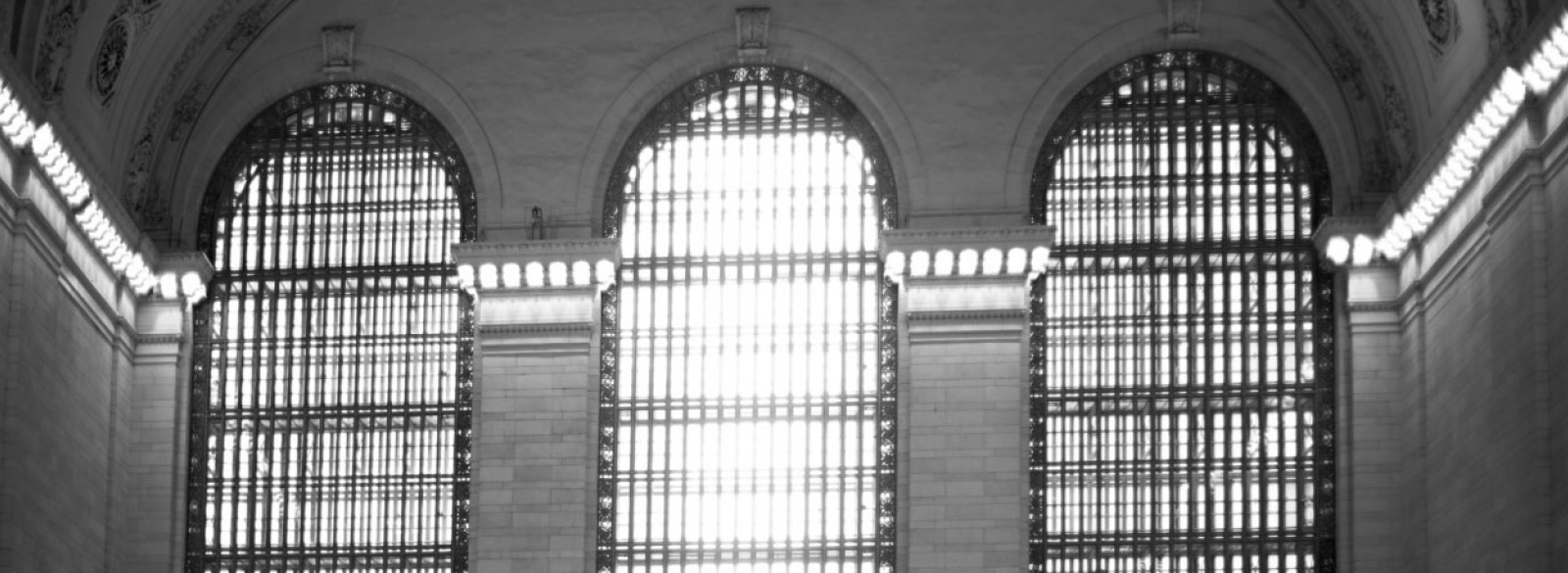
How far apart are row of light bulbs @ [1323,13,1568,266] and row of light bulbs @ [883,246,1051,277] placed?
4624 mm

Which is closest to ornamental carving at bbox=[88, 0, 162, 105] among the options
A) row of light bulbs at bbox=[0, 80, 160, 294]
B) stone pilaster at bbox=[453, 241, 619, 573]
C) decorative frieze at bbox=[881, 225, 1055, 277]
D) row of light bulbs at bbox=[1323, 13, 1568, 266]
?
row of light bulbs at bbox=[0, 80, 160, 294]

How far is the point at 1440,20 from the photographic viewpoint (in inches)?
1802

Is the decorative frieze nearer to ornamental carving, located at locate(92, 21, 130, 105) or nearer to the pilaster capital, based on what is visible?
the pilaster capital

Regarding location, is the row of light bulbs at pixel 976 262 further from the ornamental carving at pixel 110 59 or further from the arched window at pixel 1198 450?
the ornamental carving at pixel 110 59

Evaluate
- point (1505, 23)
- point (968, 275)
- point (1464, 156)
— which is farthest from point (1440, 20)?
point (968, 275)

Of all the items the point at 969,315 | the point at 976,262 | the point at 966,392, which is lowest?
the point at 966,392

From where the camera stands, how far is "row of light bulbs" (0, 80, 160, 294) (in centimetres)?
4362

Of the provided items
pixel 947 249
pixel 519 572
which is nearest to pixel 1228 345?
pixel 947 249

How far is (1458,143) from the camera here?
4453cm

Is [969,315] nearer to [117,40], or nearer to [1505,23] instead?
[1505,23]

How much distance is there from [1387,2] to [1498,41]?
180 inches

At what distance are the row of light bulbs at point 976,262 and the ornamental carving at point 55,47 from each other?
44.2 feet

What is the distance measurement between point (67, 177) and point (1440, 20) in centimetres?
2028

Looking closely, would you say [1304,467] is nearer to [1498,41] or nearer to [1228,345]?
[1228,345]
